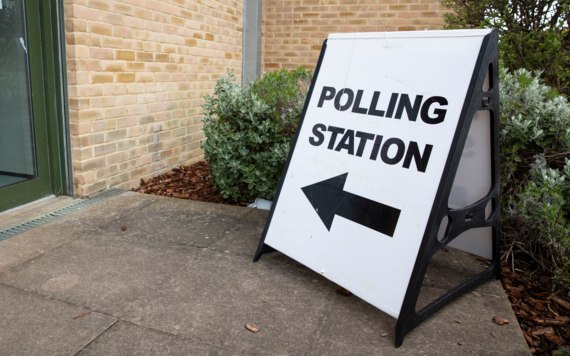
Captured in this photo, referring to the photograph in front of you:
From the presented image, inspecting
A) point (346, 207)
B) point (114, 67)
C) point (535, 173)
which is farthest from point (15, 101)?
point (535, 173)

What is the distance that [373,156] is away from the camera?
2324mm

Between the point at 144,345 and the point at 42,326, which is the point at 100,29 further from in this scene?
the point at 144,345

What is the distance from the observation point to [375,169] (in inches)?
90.7

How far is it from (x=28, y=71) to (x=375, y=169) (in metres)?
3.12

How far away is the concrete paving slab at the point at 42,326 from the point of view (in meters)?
1.94

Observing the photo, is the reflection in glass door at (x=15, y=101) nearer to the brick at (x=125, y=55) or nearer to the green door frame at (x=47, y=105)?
the green door frame at (x=47, y=105)

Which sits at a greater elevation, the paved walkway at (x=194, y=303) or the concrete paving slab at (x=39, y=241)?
the concrete paving slab at (x=39, y=241)

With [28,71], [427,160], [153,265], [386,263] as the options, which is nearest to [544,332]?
[386,263]

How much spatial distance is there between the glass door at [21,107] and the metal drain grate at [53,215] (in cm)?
33

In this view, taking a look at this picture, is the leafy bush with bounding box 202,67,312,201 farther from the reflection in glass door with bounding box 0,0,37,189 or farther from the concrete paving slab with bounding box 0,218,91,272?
the reflection in glass door with bounding box 0,0,37,189

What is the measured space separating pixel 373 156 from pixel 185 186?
9.49ft

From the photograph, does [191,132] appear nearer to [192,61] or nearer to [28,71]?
[192,61]

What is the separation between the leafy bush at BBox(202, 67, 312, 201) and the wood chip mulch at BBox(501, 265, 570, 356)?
2.03 metres

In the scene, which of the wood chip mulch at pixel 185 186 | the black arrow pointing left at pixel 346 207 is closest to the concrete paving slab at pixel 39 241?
the wood chip mulch at pixel 185 186
